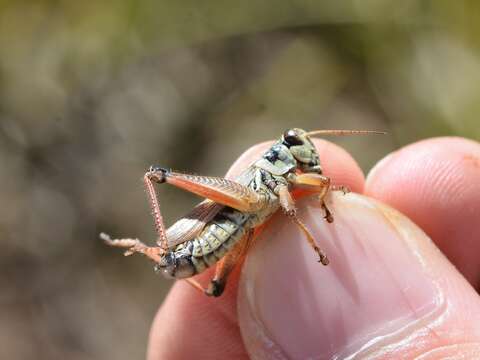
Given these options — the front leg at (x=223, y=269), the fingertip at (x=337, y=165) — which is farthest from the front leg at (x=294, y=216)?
the fingertip at (x=337, y=165)

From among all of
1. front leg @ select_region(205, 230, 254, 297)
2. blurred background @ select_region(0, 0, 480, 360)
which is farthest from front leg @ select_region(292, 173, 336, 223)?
blurred background @ select_region(0, 0, 480, 360)

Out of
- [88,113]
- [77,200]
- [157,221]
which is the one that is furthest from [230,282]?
[88,113]

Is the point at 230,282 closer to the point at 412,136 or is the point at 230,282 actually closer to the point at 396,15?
the point at 412,136

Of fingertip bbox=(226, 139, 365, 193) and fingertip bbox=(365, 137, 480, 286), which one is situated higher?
fingertip bbox=(226, 139, 365, 193)

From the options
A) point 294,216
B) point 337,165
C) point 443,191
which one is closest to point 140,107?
point 337,165

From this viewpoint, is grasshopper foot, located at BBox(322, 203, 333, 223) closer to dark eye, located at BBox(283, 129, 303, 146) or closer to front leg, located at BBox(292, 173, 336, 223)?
front leg, located at BBox(292, 173, 336, 223)

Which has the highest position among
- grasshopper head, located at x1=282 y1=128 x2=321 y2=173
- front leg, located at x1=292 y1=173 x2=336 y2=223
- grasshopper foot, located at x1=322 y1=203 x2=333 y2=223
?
grasshopper head, located at x1=282 y1=128 x2=321 y2=173
